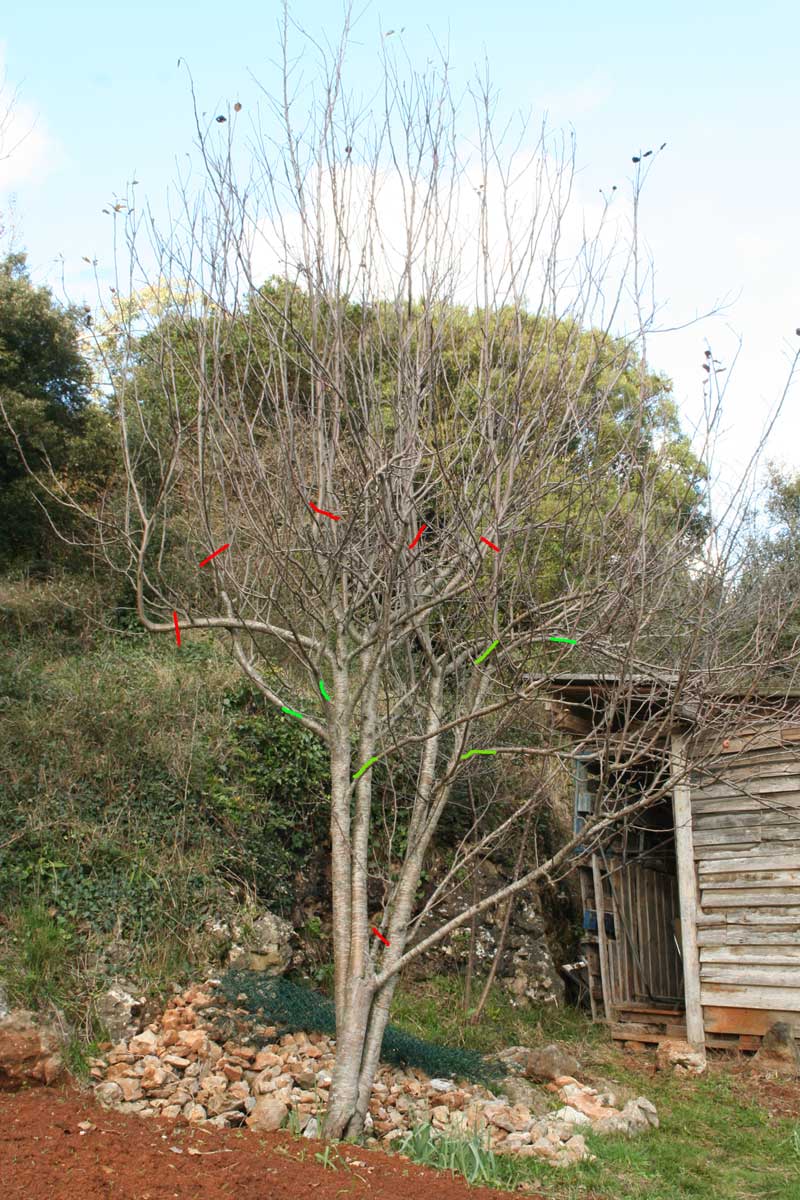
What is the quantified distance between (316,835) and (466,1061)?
9.60ft

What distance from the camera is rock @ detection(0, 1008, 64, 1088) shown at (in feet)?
15.3

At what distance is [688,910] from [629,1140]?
2.99 metres

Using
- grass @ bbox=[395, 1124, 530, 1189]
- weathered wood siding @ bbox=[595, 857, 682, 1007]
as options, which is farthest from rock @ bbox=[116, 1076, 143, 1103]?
weathered wood siding @ bbox=[595, 857, 682, 1007]

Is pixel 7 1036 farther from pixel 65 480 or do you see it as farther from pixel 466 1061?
pixel 65 480

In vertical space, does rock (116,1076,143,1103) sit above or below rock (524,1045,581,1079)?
above

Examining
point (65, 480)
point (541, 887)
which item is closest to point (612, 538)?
point (541, 887)

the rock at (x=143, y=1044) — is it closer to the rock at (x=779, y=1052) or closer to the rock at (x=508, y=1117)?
the rock at (x=508, y=1117)

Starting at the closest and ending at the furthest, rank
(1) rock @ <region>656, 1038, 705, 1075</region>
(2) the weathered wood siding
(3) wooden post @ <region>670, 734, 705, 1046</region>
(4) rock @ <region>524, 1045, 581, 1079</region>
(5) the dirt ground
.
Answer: (5) the dirt ground → (4) rock @ <region>524, 1045, 581, 1079</region> → (1) rock @ <region>656, 1038, 705, 1075</region> → (3) wooden post @ <region>670, 734, 705, 1046</region> → (2) the weathered wood siding

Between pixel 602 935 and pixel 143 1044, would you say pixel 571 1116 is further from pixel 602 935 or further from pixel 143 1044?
pixel 602 935

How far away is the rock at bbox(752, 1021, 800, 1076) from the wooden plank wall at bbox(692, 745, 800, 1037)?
0.09m

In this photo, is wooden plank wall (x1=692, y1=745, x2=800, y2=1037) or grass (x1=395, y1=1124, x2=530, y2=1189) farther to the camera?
wooden plank wall (x1=692, y1=745, x2=800, y2=1037)

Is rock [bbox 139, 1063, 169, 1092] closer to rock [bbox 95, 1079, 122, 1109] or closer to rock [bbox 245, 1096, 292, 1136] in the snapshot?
rock [bbox 95, 1079, 122, 1109]

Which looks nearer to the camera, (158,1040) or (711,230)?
(711,230)

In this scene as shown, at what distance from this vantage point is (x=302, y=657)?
477 cm
